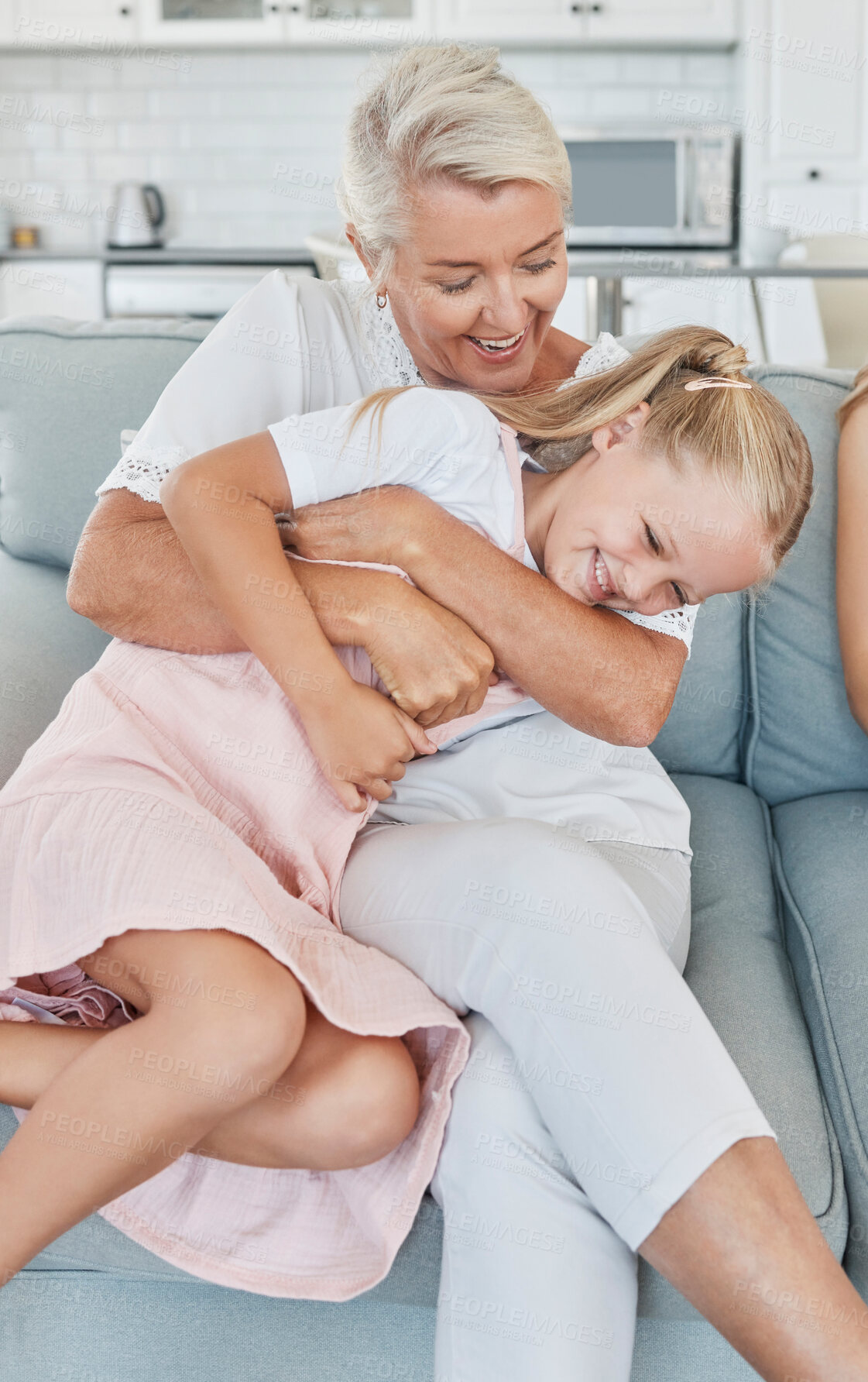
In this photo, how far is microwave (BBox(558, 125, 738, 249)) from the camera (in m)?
4.41

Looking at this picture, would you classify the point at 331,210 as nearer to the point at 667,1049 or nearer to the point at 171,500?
the point at 171,500

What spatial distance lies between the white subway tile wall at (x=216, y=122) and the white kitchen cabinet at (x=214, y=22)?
0.48 feet

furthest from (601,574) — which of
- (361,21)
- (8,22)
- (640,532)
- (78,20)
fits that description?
(8,22)

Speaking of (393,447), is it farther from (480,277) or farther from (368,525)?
(480,277)

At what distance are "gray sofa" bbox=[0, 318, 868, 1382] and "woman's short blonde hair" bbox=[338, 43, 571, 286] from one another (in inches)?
19.2

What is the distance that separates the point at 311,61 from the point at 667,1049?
475cm

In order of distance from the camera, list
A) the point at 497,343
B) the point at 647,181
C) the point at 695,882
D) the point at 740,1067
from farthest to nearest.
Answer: the point at 647,181
the point at 695,882
the point at 497,343
the point at 740,1067

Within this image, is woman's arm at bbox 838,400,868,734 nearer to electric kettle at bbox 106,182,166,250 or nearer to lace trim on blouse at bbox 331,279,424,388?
lace trim on blouse at bbox 331,279,424,388

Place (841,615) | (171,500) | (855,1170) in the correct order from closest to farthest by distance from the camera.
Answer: (855,1170), (171,500), (841,615)

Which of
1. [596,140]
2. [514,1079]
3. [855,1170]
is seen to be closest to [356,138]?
[514,1079]

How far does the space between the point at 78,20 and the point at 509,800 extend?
4519 mm

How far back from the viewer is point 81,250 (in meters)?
4.52

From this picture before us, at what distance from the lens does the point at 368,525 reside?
1.11 metres

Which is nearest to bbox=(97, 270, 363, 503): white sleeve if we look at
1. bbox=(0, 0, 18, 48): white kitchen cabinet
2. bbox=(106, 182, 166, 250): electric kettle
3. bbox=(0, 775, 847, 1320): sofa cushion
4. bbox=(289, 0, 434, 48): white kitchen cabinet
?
bbox=(0, 775, 847, 1320): sofa cushion
